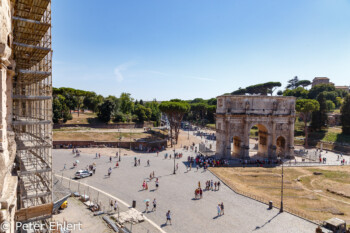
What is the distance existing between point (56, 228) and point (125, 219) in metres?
Result: 4.41

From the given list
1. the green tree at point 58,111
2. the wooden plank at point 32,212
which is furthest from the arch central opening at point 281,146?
the green tree at point 58,111

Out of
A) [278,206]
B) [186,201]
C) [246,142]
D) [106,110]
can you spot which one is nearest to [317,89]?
[246,142]

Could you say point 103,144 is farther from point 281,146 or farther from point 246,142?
point 281,146

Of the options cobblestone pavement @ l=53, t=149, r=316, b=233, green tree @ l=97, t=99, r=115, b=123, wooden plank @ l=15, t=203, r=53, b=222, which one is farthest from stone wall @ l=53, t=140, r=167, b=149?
wooden plank @ l=15, t=203, r=53, b=222

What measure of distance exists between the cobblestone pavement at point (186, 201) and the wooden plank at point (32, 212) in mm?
7663

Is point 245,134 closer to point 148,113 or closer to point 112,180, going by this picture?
point 112,180

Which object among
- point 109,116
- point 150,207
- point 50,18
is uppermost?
point 50,18

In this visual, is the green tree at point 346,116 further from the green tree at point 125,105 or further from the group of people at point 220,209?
the green tree at point 125,105

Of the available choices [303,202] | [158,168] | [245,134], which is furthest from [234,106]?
[303,202]

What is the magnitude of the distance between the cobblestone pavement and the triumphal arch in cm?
979

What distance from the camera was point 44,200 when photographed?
504 inches

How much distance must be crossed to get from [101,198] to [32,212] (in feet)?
33.3

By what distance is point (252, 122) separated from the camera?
36.0m

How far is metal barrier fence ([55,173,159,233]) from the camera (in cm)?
1485
